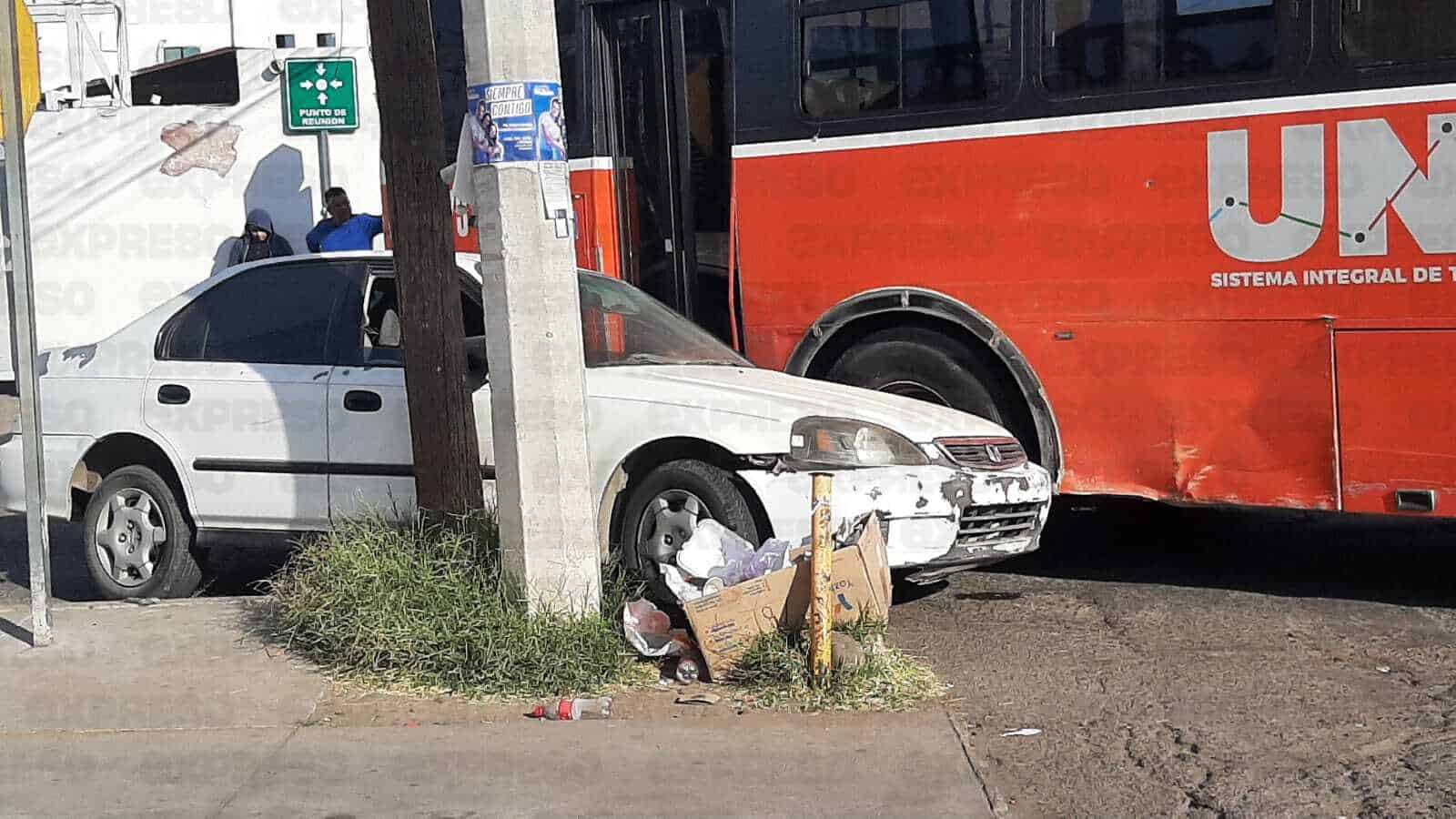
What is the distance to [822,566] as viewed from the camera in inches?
227

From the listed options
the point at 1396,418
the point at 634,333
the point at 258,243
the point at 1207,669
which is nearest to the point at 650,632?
the point at 634,333

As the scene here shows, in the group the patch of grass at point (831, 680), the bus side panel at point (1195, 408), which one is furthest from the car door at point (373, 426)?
the bus side panel at point (1195, 408)

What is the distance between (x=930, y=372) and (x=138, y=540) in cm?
386

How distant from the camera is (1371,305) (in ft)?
23.4

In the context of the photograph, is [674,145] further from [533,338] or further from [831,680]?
[831,680]

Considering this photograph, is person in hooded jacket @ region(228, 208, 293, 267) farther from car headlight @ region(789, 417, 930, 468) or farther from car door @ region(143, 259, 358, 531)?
car headlight @ region(789, 417, 930, 468)

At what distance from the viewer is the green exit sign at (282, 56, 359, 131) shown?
15.8 metres

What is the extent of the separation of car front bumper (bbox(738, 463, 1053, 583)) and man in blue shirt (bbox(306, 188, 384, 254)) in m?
6.55

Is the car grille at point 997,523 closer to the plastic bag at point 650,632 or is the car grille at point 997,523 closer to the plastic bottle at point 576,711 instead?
the plastic bag at point 650,632

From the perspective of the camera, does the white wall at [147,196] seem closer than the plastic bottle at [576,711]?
No

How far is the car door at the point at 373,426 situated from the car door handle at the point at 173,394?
745mm

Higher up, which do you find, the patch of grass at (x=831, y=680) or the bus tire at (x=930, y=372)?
the bus tire at (x=930, y=372)

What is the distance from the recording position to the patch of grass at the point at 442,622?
607 centimetres

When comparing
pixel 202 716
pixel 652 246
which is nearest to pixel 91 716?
pixel 202 716
